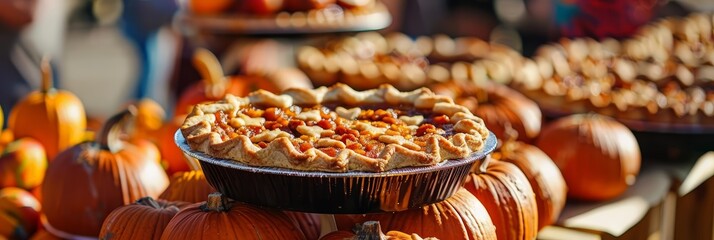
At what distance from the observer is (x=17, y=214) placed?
2.48 meters

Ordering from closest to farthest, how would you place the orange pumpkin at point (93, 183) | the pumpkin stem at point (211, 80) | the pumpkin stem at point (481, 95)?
the orange pumpkin at point (93, 183) → the pumpkin stem at point (481, 95) → the pumpkin stem at point (211, 80)

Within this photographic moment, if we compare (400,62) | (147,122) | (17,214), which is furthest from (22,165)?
(400,62)

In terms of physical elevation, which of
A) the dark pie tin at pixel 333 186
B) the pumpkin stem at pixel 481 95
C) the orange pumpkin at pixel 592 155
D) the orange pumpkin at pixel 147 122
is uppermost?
the dark pie tin at pixel 333 186

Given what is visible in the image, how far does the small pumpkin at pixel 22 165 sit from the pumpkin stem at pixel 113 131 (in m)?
0.34

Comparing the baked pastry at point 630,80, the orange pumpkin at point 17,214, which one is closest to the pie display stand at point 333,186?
Answer: the orange pumpkin at point 17,214

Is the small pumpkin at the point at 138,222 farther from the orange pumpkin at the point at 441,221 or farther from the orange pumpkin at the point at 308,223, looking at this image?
the orange pumpkin at the point at 441,221

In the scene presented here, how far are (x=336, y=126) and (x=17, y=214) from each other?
1010 millimetres

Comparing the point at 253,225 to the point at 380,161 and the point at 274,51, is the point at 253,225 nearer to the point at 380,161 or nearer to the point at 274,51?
the point at 380,161

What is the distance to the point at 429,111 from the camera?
230cm

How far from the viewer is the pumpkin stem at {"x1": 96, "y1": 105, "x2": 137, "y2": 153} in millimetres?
2424

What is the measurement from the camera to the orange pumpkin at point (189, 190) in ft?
7.41

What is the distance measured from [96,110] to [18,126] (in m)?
4.20

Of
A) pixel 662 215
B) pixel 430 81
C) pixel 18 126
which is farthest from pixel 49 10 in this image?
pixel 662 215

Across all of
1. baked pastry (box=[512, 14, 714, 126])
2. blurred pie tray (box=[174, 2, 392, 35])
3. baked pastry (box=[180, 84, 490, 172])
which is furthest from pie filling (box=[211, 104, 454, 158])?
blurred pie tray (box=[174, 2, 392, 35])
